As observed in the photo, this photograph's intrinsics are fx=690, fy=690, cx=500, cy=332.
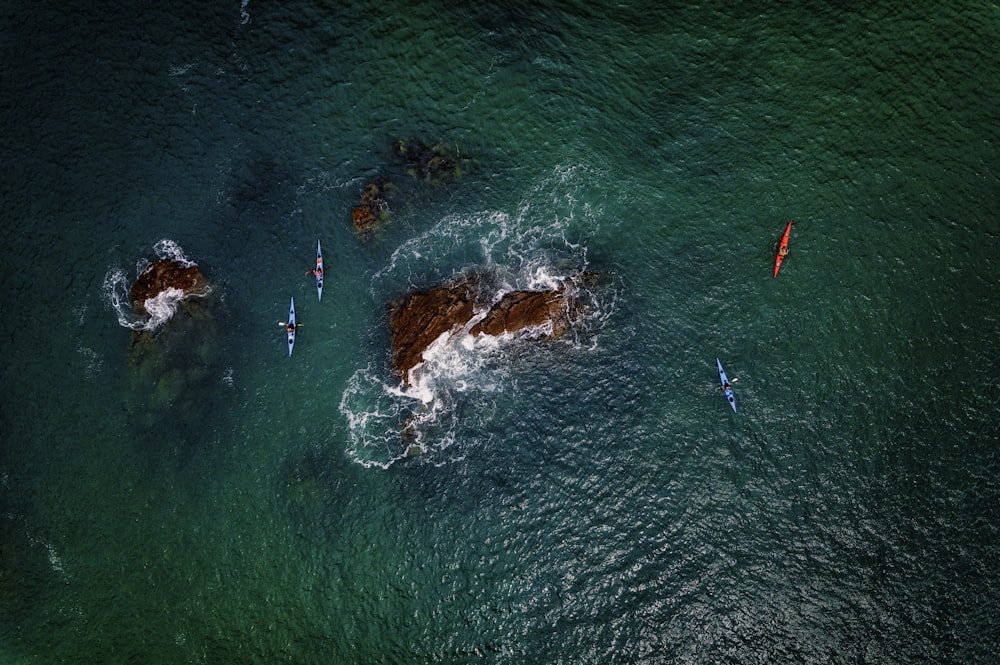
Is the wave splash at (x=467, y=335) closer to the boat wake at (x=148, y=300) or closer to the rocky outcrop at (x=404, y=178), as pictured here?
the rocky outcrop at (x=404, y=178)

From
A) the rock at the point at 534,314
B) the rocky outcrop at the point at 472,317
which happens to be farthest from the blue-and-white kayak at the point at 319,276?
the rock at the point at 534,314

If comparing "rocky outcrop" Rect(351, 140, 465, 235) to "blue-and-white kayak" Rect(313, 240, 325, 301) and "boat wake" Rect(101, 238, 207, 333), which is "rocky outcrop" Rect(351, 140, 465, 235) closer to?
"blue-and-white kayak" Rect(313, 240, 325, 301)

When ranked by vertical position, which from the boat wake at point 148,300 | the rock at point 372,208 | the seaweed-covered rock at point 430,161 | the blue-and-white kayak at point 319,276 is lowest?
the boat wake at point 148,300

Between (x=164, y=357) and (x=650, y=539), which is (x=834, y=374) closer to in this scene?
(x=650, y=539)

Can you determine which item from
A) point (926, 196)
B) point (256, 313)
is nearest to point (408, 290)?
point (256, 313)

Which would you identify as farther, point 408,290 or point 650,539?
point 408,290

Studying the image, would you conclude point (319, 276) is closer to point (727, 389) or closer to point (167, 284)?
point (167, 284)
